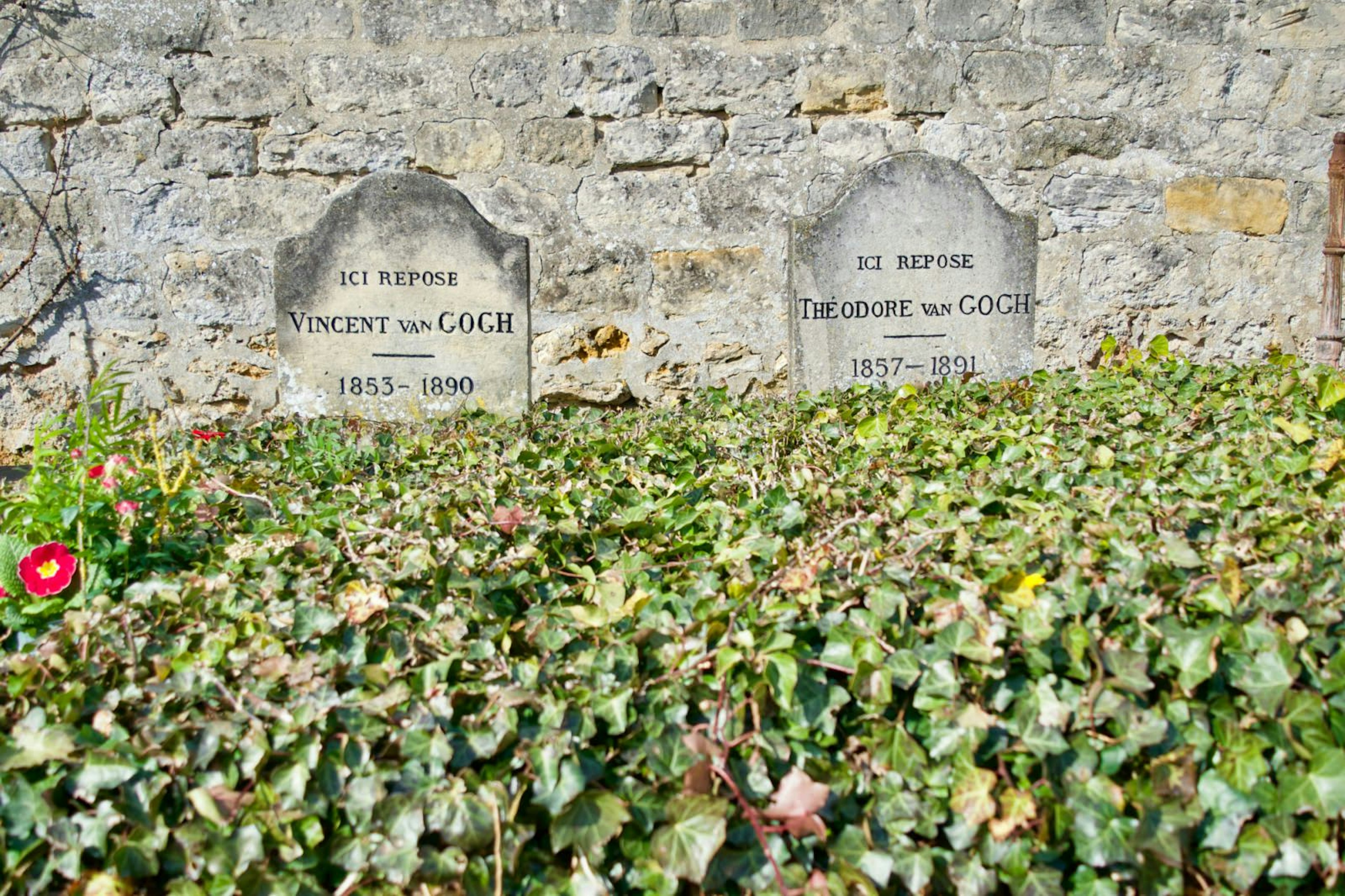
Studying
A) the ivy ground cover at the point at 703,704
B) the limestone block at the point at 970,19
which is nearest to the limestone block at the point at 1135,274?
the limestone block at the point at 970,19

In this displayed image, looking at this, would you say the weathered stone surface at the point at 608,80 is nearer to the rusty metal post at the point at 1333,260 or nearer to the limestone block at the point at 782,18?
the limestone block at the point at 782,18

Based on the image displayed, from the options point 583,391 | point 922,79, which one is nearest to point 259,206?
point 583,391

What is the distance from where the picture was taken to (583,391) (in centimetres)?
424

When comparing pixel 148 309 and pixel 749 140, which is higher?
pixel 749 140

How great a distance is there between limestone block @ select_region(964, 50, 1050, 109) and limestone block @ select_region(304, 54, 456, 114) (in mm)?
2165

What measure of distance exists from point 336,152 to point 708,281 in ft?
5.21

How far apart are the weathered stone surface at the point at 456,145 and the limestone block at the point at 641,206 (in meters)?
0.41

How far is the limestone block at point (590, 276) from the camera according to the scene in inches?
163

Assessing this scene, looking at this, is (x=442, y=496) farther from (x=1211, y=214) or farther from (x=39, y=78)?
(x=1211, y=214)

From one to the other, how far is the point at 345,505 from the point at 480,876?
1231 millimetres

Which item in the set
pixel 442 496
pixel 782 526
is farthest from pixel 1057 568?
pixel 442 496

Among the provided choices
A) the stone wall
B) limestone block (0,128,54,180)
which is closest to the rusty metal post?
the stone wall

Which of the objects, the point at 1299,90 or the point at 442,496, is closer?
the point at 442,496

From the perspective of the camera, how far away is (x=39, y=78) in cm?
395
